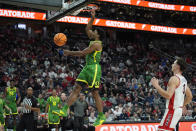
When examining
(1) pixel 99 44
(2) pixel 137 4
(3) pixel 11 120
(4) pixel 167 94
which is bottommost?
(3) pixel 11 120

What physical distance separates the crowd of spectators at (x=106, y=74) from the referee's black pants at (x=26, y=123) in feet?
7.57

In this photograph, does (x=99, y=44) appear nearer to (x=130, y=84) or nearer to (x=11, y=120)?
(x=11, y=120)

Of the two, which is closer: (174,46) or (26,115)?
(26,115)

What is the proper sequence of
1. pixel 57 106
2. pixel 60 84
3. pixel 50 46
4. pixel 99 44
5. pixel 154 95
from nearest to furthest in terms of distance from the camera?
pixel 99 44
pixel 57 106
pixel 60 84
pixel 154 95
pixel 50 46

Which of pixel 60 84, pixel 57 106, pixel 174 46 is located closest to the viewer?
pixel 57 106

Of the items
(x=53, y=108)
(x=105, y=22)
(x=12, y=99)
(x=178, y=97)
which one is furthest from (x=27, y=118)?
(x=105, y=22)

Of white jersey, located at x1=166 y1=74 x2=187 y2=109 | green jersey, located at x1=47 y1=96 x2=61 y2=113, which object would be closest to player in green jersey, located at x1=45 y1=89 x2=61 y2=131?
green jersey, located at x1=47 y1=96 x2=61 y2=113

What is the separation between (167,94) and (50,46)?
15194 mm

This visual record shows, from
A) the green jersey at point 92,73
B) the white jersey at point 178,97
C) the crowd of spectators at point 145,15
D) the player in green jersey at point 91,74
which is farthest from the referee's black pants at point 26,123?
the crowd of spectators at point 145,15

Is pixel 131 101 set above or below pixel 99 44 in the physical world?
below

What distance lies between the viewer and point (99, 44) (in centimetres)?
647

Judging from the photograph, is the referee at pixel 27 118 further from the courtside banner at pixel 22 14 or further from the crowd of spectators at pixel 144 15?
the crowd of spectators at pixel 144 15

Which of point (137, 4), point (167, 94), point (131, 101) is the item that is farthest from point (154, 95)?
point (167, 94)

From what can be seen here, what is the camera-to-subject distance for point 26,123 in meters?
9.85
